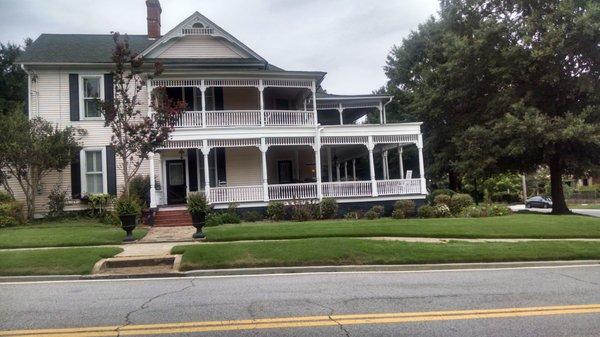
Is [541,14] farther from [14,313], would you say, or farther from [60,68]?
[14,313]

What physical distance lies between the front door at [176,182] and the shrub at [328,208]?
6.74 metres

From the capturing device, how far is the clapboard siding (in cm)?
2570

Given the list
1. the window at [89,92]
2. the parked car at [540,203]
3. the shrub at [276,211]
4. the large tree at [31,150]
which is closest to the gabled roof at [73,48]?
the window at [89,92]

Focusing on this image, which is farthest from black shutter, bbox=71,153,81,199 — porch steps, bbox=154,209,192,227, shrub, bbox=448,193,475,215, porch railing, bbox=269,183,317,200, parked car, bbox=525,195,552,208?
parked car, bbox=525,195,552,208

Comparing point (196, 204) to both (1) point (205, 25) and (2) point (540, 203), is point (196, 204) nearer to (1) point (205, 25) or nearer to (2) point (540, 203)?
(1) point (205, 25)

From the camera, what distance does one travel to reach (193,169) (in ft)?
81.8

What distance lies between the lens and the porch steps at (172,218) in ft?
67.6

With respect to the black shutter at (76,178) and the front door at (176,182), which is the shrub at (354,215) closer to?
the front door at (176,182)

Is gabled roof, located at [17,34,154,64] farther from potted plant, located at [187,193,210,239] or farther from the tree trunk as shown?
the tree trunk

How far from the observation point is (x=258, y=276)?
10500 millimetres

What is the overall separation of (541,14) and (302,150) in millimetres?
13335

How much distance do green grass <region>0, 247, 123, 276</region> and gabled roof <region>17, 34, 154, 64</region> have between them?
39.5ft

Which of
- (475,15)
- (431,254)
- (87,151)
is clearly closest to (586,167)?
(475,15)

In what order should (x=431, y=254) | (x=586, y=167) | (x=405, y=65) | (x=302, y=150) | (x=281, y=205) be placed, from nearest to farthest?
(x=431, y=254) < (x=281, y=205) < (x=586, y=167) < (x=302, y=150) < (x=405, y=65)
